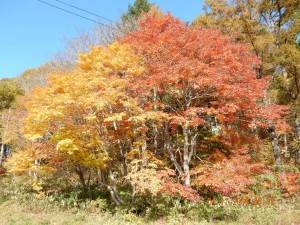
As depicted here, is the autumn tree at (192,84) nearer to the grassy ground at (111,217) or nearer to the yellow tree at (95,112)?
the yellow tree at (95,112)

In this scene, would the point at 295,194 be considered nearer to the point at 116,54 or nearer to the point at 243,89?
the point at 243,89

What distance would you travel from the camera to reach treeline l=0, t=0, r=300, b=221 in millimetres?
8828

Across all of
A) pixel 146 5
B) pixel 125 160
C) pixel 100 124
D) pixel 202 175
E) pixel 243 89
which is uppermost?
pixel 146 5

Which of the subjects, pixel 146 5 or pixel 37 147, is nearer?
pixel 37 147

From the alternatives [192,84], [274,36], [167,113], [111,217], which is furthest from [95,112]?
[274,36]

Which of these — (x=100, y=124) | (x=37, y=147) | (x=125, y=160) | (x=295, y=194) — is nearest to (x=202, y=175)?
(x=125, y=160)

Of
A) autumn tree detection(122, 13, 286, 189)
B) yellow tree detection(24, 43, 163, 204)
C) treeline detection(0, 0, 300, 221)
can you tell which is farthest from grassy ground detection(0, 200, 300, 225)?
autumn tree detection(122, 13, 286, 189)

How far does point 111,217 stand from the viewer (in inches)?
365

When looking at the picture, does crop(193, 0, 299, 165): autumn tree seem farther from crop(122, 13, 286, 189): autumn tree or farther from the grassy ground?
the grassy ground

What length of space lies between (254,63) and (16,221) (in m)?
12.9

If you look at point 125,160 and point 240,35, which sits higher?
point 240,35

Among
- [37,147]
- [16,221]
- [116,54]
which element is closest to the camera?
[16,221]

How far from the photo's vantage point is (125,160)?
1024 cm

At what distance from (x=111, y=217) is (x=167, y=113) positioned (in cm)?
502
